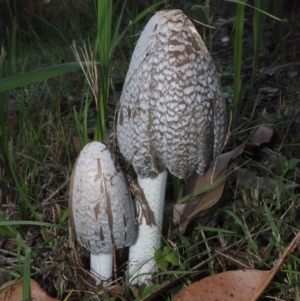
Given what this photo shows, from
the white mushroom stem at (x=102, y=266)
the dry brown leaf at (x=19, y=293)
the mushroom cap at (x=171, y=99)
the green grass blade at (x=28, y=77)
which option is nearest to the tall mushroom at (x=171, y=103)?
the mushroom cap at (x=171, y=99)

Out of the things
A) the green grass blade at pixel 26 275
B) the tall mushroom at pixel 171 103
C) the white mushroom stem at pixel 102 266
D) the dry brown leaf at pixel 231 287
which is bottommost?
the white mushroom stem at pixel 102 266

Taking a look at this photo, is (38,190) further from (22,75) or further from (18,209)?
(22,75)

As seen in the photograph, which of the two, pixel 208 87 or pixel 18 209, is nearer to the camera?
pixel 208 87

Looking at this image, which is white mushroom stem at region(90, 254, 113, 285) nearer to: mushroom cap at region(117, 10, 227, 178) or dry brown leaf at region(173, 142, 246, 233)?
dry brown leaf at region(173, 142, 246, 233)

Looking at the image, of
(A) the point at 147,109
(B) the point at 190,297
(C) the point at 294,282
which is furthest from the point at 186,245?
(A) the point at 147,109

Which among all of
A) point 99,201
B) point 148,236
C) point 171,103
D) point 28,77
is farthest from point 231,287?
point 28,77

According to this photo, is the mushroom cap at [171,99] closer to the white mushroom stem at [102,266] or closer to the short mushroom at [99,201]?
the short mushroom at [99,201]

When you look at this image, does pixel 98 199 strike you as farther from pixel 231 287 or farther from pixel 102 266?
pixel 231 287
